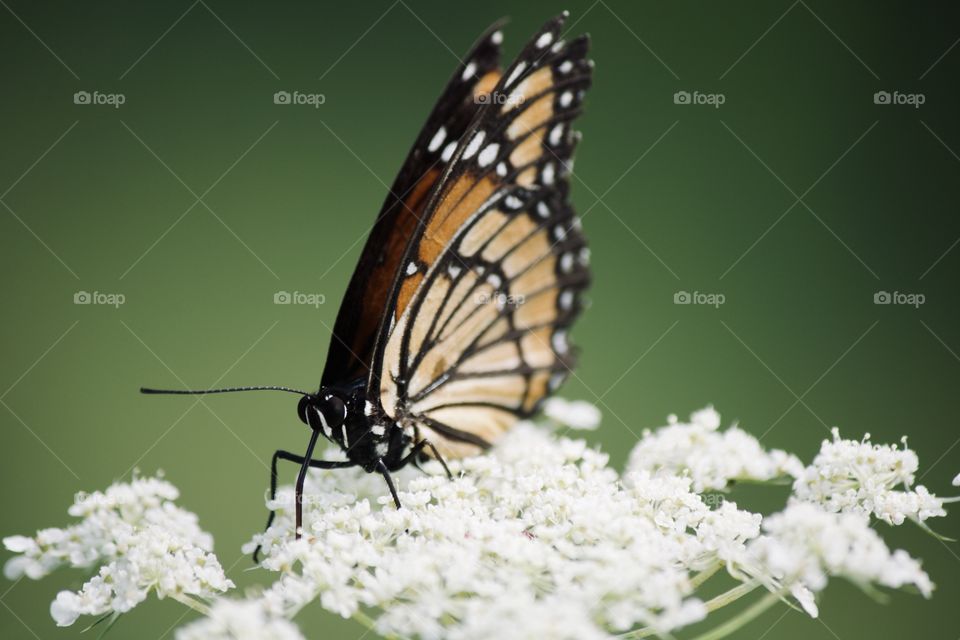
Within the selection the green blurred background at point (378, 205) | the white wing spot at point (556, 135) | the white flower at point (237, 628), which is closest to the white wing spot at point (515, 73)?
the white wing spot at point (556, 135)

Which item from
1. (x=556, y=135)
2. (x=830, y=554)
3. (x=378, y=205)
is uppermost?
(x=378, y=205)

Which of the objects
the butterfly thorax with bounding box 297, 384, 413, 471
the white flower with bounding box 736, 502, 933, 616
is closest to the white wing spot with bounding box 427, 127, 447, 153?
the butterfly thorax with bounding box 297, 384, 413, 471

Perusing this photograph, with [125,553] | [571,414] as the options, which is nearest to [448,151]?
[571,414]

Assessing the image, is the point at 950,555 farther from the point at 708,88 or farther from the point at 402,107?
the point at 402,107

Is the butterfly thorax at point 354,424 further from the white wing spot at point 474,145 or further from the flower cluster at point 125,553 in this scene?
the white wing spot at point 474,145

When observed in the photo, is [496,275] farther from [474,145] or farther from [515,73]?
[515,73]

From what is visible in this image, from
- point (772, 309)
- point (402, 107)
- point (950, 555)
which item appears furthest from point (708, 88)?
point (950, 555)
